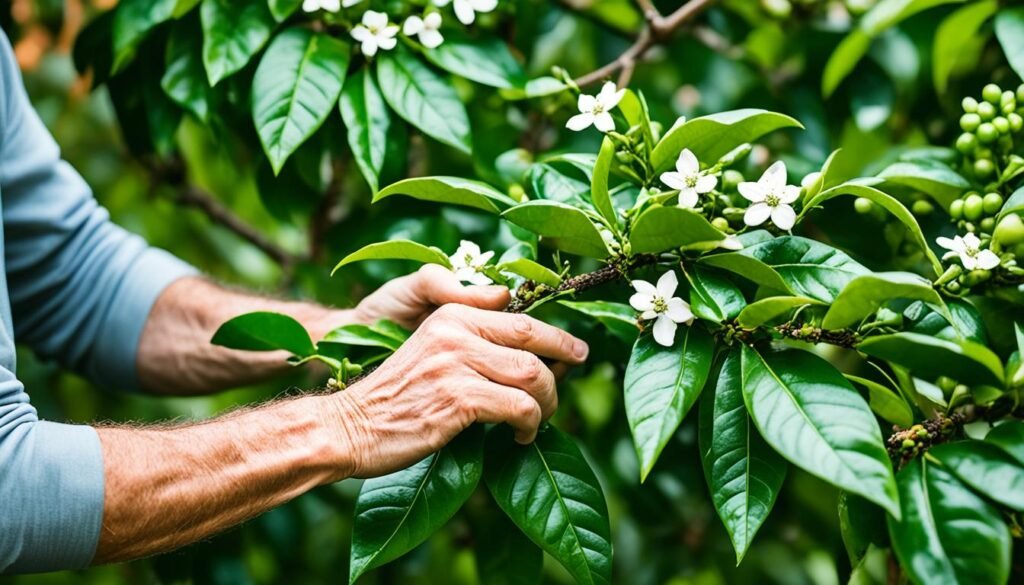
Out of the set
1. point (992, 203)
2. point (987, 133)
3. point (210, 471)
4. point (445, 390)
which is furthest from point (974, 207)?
point (210, 471)

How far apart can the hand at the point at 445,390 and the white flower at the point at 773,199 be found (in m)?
0.26

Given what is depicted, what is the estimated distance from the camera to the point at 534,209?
0.99 meters

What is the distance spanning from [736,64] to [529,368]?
101 centimetres

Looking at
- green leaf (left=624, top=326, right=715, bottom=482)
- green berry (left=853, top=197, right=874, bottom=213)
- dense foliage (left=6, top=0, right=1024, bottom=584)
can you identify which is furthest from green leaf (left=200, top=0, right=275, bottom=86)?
green berry (left=853, top=197, right=874, bottom=213)

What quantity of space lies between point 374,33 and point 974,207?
2.51 feet

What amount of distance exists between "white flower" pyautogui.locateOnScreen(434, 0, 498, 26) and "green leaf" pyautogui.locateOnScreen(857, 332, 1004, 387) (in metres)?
0.67

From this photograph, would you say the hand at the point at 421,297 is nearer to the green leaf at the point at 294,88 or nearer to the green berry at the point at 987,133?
the green leaf at the point at 294,88

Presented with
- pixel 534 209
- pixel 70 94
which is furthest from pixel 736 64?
pixel 70 94

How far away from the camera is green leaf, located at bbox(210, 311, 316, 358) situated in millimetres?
1153

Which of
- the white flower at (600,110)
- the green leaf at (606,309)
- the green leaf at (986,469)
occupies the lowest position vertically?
the green leaf at (986,469)

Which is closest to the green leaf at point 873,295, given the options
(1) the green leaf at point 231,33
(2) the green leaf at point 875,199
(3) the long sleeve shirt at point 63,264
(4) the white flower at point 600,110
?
(2) the green leaf at point 875,199

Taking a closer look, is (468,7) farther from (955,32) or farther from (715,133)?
(955,32)

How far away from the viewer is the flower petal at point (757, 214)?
40.0 inches

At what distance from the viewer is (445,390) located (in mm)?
1035
